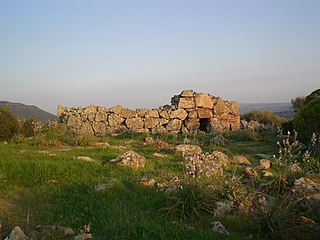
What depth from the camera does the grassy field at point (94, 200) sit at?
4.73m

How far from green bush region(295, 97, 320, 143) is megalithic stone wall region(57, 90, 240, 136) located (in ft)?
19.4

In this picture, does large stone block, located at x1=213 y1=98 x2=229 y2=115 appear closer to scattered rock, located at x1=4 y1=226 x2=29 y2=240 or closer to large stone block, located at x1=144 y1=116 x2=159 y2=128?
large stone block, located at x1=144 y1=116 x2=159 y2=128

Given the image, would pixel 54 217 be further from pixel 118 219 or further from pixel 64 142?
pixel 64 142

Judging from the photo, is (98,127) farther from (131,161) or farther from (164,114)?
(131,161)

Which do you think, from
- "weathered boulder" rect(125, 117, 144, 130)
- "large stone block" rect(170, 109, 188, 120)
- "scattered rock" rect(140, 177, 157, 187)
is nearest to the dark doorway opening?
"large stone block" rect(170, 109, 188, 120)

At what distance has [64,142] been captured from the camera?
1370cm

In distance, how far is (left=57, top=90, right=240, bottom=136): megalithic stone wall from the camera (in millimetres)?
18797

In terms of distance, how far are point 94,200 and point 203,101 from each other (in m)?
14.7

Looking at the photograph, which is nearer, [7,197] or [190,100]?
[7,197]

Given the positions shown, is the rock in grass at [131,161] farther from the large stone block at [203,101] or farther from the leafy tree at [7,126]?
the large stone block at [203,101]

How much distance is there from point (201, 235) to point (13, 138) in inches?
428

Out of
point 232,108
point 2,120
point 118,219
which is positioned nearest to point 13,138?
point 2,120

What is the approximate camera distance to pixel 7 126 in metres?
13.2

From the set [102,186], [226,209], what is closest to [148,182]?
[102,186]
